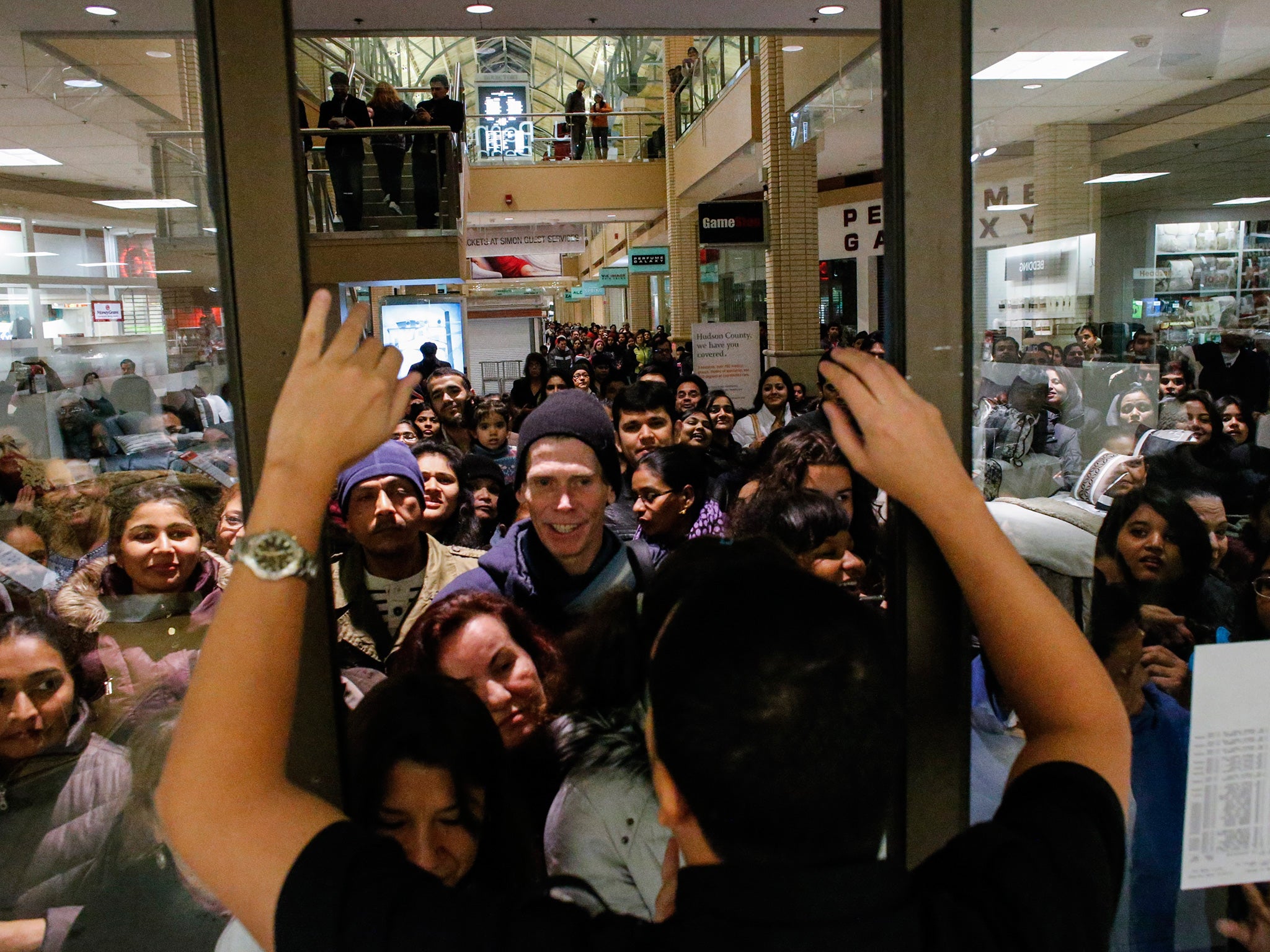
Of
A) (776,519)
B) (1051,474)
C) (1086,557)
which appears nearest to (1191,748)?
(1086,557)

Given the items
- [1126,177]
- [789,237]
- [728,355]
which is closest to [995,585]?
[1126,177]

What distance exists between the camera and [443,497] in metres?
3.78

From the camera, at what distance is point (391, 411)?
3.37 ft

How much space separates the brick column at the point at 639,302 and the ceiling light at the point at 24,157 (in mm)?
26921

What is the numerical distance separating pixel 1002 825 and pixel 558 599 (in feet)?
4.16

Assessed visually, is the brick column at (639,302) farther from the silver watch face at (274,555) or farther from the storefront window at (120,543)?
the silver watch face at (274,555)

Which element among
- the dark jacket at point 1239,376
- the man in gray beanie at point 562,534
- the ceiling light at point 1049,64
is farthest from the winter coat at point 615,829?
the dark jacket at point 1239,376

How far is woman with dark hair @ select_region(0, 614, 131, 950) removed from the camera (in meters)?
1.62

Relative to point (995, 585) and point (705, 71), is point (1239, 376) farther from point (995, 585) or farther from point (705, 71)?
point (705, 71)

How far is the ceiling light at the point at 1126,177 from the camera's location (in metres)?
5.82

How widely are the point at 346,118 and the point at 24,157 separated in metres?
6.27

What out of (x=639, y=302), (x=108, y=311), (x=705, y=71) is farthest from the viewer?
(x=639, y=302)

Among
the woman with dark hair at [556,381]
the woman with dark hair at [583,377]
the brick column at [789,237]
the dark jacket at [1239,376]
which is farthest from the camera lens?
the brick column at [789,237]

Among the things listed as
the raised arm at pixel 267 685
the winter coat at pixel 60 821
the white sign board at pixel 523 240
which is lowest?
the winter coat at pixel 60 821
